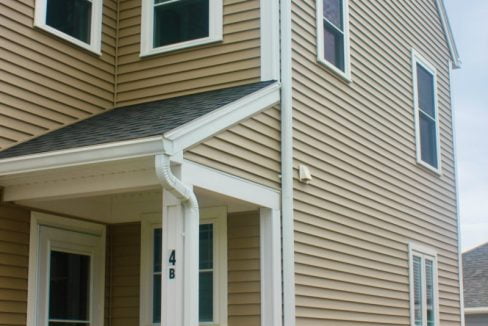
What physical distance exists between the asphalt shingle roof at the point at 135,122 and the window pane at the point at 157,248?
4.35ft

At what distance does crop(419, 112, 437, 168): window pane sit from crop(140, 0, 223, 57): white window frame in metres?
4.75

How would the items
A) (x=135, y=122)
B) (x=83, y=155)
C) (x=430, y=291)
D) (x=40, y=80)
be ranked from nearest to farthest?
1. (x=83, y=155)
2. (x=135, y=122)
3. (x=40, y=80)
4. (x=430, y=291)

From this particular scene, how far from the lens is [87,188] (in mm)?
7594

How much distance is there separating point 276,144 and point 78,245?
238 centimetres

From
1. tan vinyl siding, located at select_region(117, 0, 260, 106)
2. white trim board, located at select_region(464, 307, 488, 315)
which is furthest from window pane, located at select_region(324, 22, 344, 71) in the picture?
white trim board, located at select_region(464, 307, 488, 315)

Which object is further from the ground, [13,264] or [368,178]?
[368,178]

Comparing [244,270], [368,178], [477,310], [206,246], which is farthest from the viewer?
[477,310]

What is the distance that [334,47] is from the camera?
34.4ft

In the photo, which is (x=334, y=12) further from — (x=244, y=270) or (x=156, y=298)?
(x=156, y=298)

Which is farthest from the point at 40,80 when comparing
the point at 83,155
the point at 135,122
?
the point at 83,155

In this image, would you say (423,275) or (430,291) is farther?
(430,291)

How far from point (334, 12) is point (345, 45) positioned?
1.42 feet

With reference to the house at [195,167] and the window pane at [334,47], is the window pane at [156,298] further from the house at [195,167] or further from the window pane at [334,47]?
the window pane at [334,47]

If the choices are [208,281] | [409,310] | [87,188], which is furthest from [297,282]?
[409,310]
